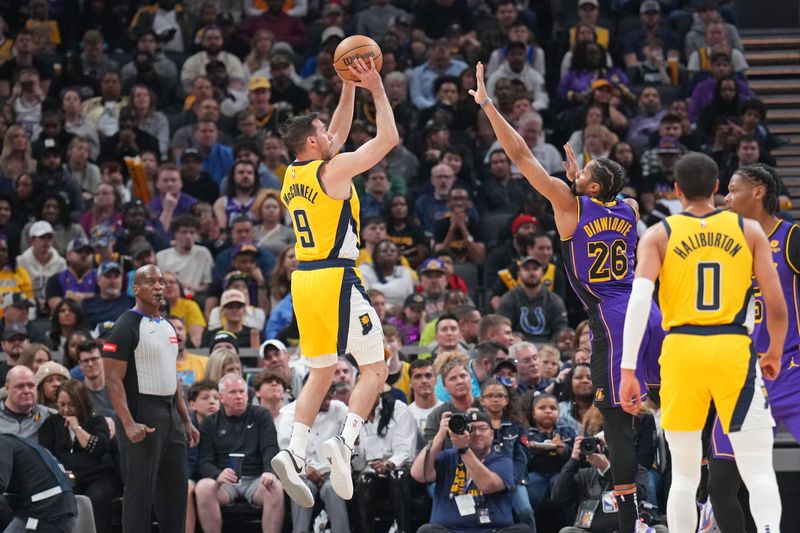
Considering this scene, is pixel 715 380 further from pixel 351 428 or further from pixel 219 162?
pixel 219 162

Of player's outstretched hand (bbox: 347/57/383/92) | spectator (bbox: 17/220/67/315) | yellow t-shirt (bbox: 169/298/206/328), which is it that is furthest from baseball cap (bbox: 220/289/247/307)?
player's outstretched hand (bbox: 347/57/383/92)

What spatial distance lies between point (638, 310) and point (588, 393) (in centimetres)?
468

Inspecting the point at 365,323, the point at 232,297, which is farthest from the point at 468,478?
the point at 232,297

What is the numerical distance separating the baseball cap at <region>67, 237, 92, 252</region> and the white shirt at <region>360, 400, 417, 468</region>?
16.1 ft

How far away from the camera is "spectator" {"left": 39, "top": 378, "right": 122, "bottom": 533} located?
37.2 ft

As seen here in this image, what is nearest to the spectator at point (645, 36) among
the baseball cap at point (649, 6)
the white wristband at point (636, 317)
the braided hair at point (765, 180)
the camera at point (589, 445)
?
the baseball cap at point (649, 6)

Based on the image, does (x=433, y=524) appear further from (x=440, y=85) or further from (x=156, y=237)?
(x=440, y=85)

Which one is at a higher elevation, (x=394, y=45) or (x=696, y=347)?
(x=394, y=45)

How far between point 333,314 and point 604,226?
197cm

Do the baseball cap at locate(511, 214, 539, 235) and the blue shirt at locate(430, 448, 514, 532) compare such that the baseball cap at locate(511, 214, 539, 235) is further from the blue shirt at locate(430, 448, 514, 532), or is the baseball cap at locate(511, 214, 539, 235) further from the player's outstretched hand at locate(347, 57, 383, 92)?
the player's outstretched hand at locate(347, 57, 383, 92)

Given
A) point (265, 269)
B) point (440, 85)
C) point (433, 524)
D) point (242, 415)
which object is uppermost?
point (440, 85)

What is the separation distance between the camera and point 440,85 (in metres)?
17.8

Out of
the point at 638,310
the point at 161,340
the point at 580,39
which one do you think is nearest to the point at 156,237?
the point at 161,340

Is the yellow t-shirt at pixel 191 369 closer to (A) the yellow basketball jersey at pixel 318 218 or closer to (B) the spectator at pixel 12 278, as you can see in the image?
(B) the spectator at pixel 12 278
